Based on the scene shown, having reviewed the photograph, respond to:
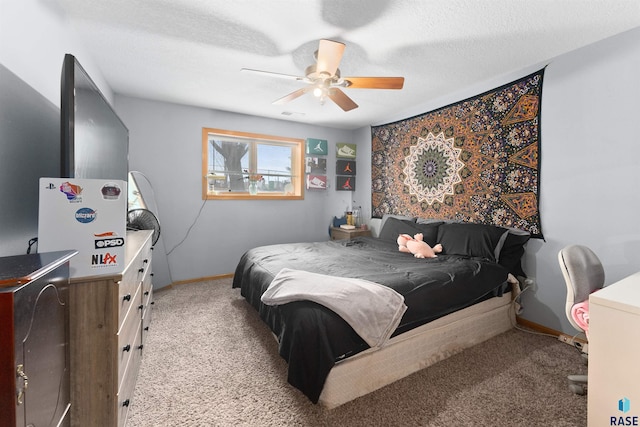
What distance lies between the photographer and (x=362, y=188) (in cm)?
462

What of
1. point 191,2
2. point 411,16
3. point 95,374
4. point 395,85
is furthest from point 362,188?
point 95,374

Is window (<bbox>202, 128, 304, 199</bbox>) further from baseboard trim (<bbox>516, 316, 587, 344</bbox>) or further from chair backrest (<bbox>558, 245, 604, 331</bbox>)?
chair backrest (<bbox>558, 245, 604, 331</bbox>)

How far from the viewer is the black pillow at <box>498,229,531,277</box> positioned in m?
2.53

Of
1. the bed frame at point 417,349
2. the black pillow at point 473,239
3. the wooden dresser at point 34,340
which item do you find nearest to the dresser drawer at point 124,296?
the wooden dresser at point 34,340

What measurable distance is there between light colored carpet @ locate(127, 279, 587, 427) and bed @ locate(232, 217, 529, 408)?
120 mm

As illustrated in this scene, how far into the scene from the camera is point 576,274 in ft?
5.52

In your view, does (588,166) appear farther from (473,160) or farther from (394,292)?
(394,292)

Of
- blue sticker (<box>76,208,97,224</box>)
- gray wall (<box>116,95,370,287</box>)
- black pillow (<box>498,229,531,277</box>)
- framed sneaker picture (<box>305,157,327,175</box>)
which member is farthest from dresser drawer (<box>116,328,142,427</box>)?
framed sneaker picture (<box>305,157,327,175</box>)

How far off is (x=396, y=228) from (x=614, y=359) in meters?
2.28

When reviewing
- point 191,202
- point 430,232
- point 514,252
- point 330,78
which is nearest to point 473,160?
point 430,232

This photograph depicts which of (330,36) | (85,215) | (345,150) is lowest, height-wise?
(85,215)

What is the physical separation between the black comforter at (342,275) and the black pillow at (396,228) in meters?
0.18

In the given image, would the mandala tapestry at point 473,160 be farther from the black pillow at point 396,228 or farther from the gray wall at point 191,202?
the gray wall at point 191,202

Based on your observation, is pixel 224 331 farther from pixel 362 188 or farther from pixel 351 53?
pixel 362 188
